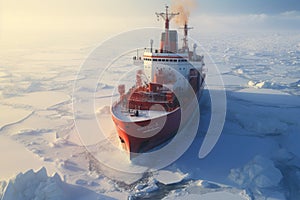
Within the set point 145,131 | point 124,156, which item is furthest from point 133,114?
point 124,156

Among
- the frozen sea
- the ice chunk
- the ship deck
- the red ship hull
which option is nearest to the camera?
the frozen sea

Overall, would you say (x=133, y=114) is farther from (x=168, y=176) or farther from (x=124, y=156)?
(x=168, y=176)

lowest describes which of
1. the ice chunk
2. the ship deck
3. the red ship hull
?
the ice chunk

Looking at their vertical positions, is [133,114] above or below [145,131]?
above

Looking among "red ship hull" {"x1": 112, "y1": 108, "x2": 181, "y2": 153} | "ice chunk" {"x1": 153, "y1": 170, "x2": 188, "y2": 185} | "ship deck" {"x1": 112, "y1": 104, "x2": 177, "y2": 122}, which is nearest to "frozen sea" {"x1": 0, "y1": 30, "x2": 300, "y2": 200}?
"ice chunk" {"x1": 153, "y1": 170, "x2": 188, "y2": 185}

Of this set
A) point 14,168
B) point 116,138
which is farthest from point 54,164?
point 116,138

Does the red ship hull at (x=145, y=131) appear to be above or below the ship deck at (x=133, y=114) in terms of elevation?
below

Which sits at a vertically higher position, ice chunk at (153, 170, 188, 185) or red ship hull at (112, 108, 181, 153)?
red ship hull at (112, 108, 181, 153)

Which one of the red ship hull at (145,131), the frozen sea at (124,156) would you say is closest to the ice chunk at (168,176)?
the frozen sea at (124,156)

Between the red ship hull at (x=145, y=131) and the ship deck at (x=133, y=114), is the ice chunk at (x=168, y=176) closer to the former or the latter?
the red ship hull at (x=145, y=131)

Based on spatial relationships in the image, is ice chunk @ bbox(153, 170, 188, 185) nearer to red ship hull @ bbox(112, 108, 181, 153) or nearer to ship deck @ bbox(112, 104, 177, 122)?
red ship hull @ bbox(112, 108, 181, 153)

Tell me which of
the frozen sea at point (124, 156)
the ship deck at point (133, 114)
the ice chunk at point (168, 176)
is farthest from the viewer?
the ship deck at point (133, 114)
